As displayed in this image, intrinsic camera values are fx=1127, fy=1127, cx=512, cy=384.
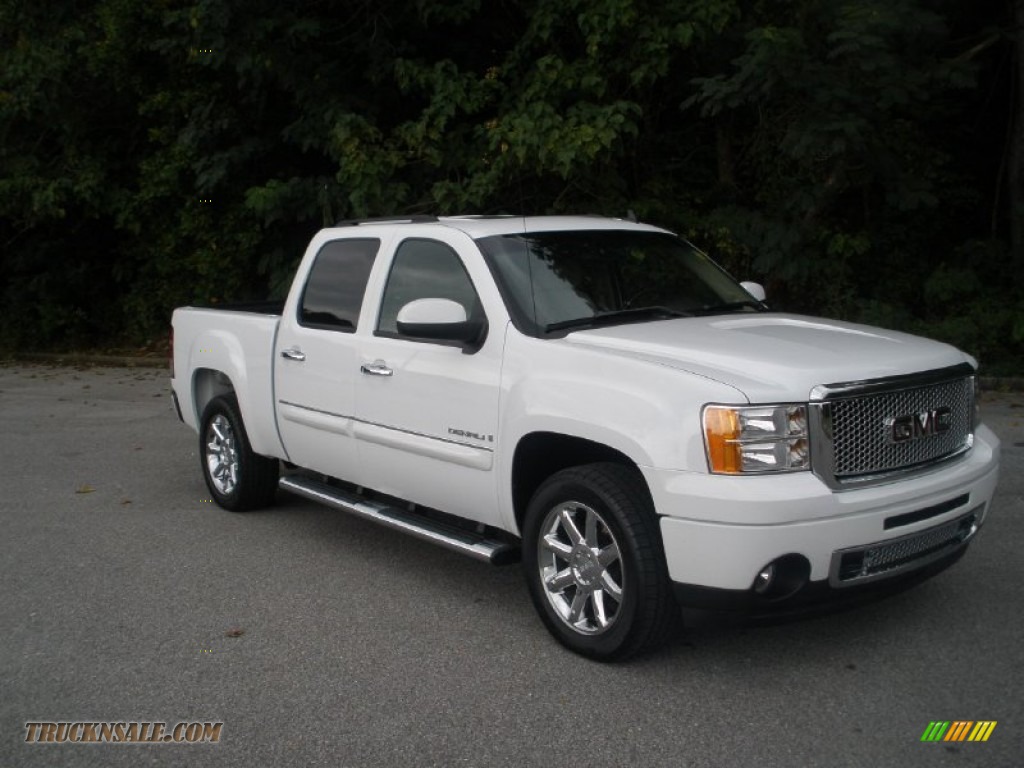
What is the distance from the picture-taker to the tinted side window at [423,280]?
5621 mm

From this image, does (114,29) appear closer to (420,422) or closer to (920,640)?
(420,422)

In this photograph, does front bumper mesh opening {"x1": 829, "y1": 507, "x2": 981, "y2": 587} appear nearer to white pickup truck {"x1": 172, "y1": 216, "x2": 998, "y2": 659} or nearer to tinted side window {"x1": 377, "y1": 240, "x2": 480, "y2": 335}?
white pickup truck {"x1": 172, "y1": 216, "x2": 998, "y2": 659}

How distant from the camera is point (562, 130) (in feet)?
41.2

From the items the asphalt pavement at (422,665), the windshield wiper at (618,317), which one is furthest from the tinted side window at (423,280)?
the asphalt pavement at (422,665)

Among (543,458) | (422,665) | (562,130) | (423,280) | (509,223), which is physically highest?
(562,130)

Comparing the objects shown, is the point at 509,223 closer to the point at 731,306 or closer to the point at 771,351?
the point at 731,306

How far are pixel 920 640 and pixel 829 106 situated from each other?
843cm

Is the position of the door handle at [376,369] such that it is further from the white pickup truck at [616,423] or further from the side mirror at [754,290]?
the side mirror at [754,290]

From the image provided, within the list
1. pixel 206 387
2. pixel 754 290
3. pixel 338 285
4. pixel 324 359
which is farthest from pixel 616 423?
pixel 206 387

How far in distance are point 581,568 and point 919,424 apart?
1.52 metres

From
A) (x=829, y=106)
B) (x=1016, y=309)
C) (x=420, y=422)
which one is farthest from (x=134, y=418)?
(x=1016, y=309)

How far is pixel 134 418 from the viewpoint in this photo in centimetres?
1199

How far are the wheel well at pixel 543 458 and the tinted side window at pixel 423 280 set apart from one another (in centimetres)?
84

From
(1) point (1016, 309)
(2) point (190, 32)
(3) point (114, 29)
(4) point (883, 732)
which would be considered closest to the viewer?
(4) point (883, 732)
